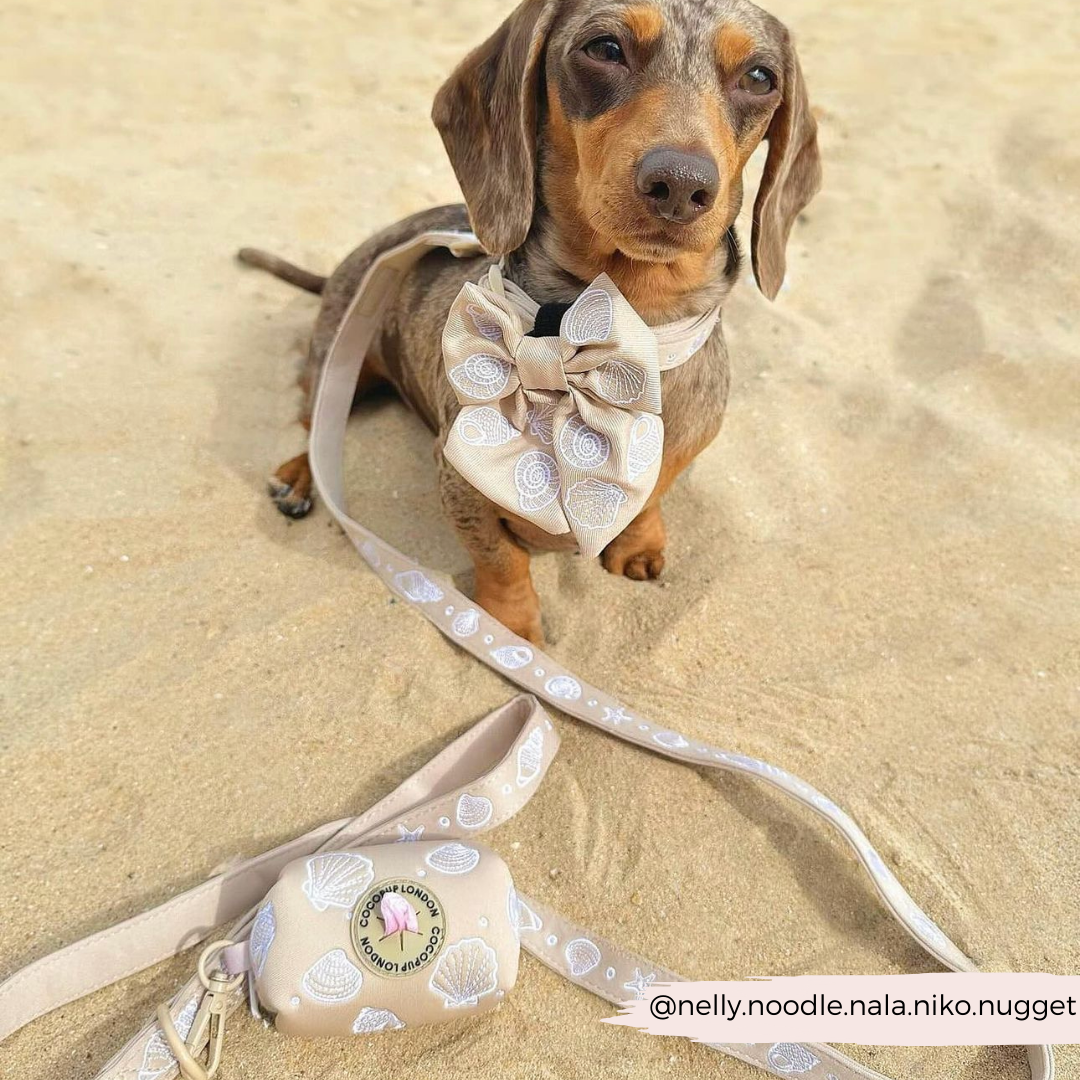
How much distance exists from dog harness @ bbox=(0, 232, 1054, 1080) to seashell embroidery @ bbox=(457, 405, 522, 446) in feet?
0.14

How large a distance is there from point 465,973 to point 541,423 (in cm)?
126

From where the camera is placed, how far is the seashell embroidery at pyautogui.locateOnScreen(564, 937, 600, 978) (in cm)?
199

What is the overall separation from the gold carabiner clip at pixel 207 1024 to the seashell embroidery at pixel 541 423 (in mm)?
1322

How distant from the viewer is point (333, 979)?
169 cm

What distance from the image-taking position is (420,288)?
3078 millimetres

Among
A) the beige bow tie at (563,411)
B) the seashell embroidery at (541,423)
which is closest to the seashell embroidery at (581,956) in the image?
the beige bow tie at (563,411)

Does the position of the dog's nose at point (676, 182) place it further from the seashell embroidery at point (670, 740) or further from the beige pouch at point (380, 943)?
the beige pouch at point (380, 943)

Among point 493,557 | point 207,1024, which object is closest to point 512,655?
point 493,557

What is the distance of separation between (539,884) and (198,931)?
0.80 m

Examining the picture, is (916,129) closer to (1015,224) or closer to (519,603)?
(1015,224)

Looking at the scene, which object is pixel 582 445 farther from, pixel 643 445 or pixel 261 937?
pixel 261 937

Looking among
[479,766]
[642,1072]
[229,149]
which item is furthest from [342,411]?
[229,149]

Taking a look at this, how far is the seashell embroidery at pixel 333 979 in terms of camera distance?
1.67m

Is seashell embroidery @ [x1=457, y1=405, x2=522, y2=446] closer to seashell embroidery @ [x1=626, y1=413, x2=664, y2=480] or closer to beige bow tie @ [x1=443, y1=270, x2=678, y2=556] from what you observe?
→ beige bow tie @ [x1=443, y1=270, x2=678, y2=556]
